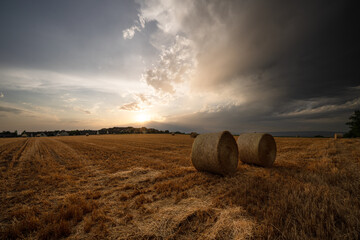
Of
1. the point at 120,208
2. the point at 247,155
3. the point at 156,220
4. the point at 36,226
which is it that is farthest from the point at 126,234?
the point at 247,155

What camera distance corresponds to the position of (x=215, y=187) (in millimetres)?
4891

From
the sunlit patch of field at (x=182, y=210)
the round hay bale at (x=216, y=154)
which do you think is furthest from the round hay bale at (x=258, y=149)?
the sunlit patch of field at (x=182, y=210)

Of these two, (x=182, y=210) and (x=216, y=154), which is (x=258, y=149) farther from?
(x=182, y=210)

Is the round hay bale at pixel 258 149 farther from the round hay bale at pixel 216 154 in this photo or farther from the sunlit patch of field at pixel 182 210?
the sunlit patch of field at pixel 182 210

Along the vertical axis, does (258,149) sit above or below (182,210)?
above

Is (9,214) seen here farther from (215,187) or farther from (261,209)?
(261,209)

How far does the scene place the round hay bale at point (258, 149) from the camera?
7.61 meters

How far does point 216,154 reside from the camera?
6113mm

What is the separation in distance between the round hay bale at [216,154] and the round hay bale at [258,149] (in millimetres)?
1551

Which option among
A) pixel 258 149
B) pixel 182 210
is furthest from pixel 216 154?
pixel 182 210

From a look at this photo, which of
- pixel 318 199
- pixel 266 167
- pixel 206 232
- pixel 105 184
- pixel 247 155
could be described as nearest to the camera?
pixel 206 232

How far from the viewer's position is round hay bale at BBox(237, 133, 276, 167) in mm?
7613

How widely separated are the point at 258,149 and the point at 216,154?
307 centimetres

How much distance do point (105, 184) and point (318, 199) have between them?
6.64m
